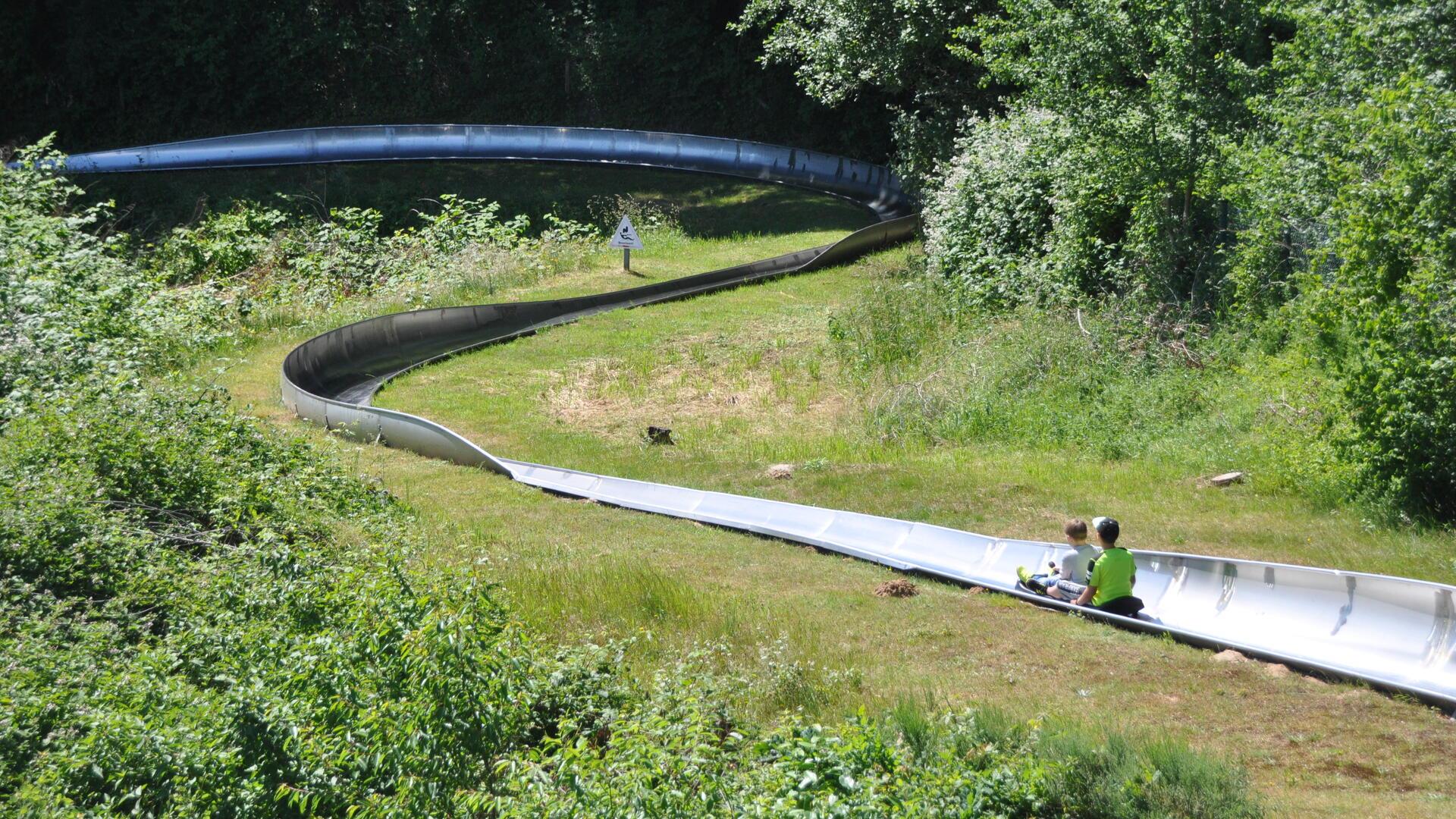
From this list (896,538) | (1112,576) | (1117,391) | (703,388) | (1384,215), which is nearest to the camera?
(1112,576)

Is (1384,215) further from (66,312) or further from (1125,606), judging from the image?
(66,312)

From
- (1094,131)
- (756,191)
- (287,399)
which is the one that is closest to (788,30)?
(756,191)

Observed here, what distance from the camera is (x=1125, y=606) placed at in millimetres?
9922

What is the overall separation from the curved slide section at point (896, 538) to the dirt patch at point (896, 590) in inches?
19.8

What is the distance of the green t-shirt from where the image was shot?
986 centimetres

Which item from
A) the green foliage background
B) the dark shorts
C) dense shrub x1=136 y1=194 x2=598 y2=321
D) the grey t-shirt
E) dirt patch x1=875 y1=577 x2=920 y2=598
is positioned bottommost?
dense shrub x1=136 y1=194 x2=598 y2=321

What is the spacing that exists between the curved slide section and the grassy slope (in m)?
0.35

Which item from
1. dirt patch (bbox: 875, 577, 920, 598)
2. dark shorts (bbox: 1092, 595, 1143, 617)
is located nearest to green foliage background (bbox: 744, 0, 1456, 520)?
dark shorts (bbox: 1092, 595, 1143, 617)

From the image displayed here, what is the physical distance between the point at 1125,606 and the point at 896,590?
202 cm

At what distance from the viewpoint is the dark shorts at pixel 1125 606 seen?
9.91 meters

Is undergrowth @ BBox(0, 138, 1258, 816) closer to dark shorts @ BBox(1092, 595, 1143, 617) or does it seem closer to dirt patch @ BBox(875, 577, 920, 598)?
dirt patch @ BBox(875, 577, 920, 598)

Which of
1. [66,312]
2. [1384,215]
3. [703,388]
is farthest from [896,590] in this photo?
[66,312]

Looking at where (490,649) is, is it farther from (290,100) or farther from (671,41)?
(290,100)

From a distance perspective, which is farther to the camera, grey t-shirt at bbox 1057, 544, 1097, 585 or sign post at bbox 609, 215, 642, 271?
sign post at bbox 609, 215, 642, 271
